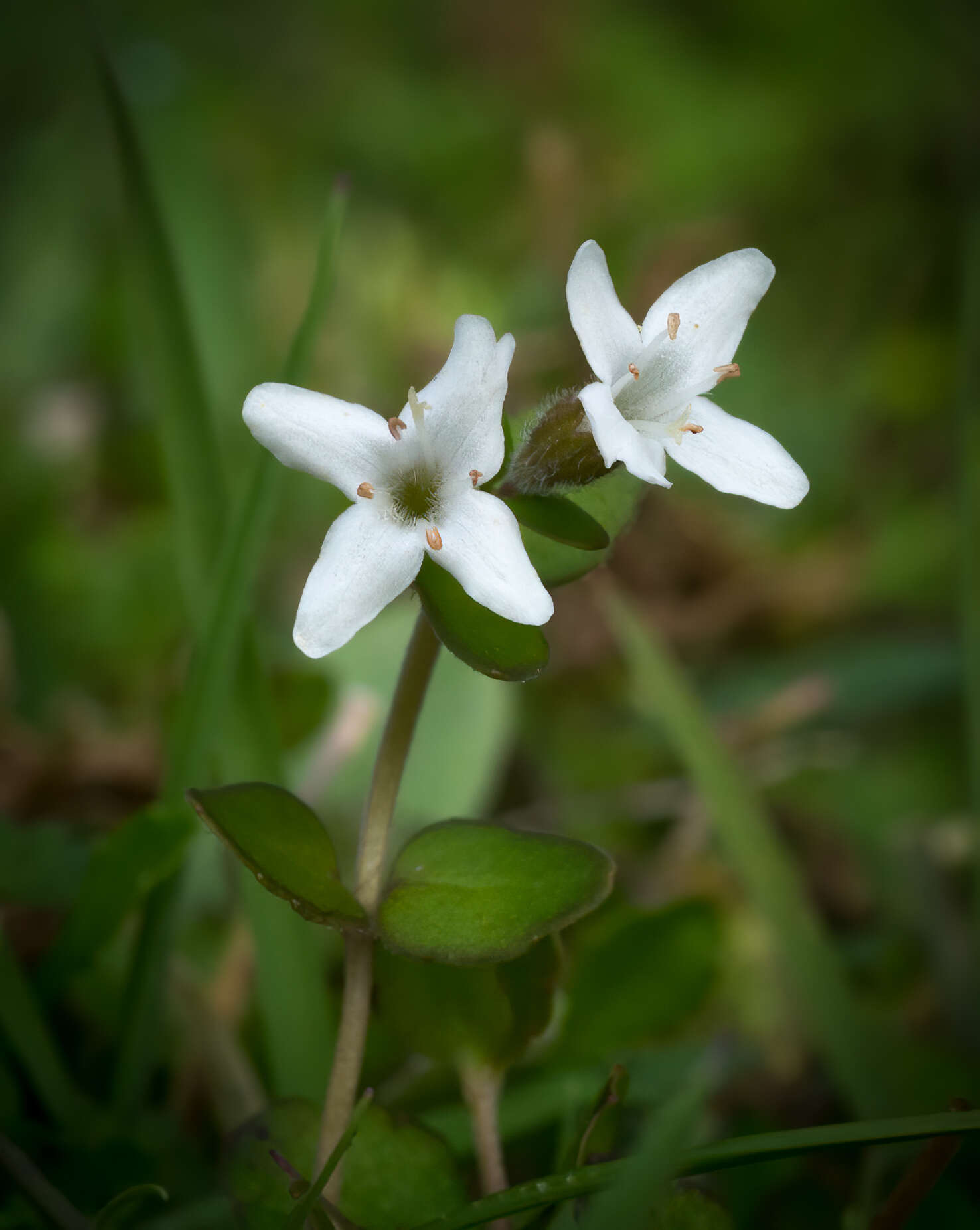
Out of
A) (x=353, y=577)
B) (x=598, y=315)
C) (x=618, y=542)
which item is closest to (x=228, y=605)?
(x=353, y=577)

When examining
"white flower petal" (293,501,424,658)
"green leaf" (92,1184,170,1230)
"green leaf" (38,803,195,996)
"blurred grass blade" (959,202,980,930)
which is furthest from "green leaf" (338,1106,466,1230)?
"blurred grass blade" (959,202,980,930)

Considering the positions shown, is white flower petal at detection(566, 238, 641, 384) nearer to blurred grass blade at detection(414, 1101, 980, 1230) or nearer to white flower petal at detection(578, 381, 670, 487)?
white flower petal at detection(578, 381, 670, 487)

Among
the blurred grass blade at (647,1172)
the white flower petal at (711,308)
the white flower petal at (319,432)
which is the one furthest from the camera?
the white flower petal at (711,308)

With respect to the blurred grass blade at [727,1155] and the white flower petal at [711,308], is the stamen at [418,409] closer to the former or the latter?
the white flower petal at [711,308]

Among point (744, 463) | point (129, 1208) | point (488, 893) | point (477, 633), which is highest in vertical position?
point (744, 463)

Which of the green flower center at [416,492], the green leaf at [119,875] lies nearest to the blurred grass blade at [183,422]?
the green leaf at [119,875]

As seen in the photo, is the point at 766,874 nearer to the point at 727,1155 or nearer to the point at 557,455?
the point at 727,1155
